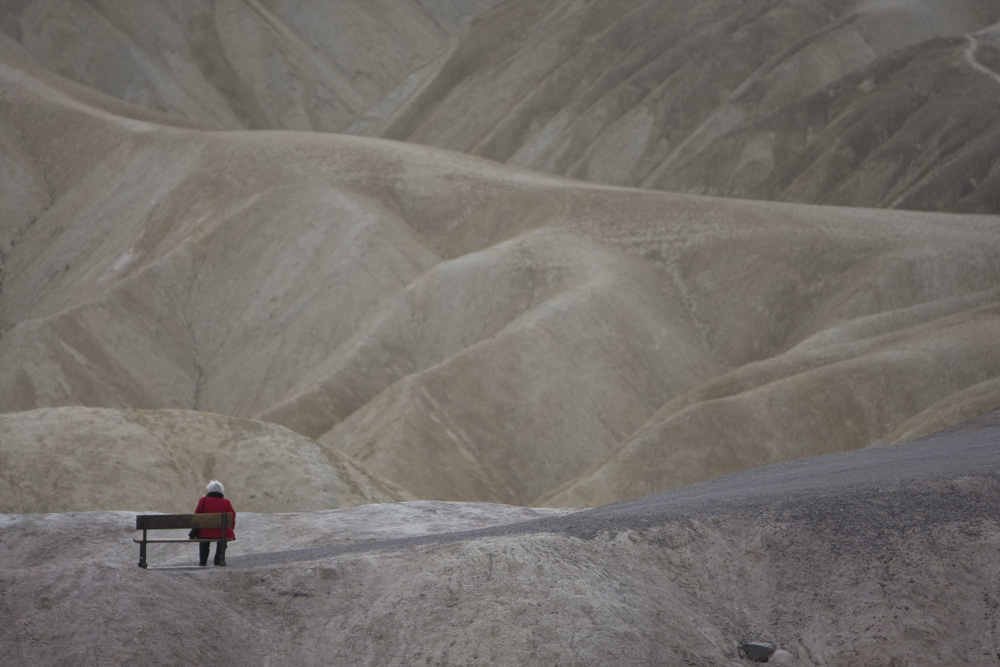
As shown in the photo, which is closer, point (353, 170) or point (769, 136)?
point (353, 170)

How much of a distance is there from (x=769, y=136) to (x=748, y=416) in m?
38.9

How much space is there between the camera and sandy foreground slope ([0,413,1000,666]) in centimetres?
1204

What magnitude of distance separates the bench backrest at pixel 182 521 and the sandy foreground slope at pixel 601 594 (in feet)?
1.68

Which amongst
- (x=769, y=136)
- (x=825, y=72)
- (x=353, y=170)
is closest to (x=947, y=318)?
(x=353, y=170)

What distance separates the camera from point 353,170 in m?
57.9

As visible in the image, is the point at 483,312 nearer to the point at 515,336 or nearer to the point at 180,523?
the point at 515,336

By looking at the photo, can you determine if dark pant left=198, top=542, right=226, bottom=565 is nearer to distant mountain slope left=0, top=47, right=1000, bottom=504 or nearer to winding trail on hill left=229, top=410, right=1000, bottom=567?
winding trail on hill left=229, top=410, right=1000, bottom=567

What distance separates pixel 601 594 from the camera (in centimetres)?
1288

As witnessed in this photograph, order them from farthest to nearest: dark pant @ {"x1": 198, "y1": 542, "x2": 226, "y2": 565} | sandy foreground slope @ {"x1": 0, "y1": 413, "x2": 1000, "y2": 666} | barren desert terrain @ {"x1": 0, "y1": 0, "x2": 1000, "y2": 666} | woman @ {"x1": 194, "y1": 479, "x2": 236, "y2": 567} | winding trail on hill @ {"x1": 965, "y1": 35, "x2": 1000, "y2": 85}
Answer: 1. winding trail on hill @ {"x1": 965, "y1": 35, "x2": 1000, "y2": 85}
2. woman @ {"x1": 194, "y1": 479, "x2": 236, "y2": 567}
3. dark pant @ {"x1": 198, "y1": 542, "x2": 226, "y2": 565}
4. barren desert terrain @ {"x1": 0, "y1": 0, "x2": 1000, "y2": 666}
5. sandy foreground slope @ {"x1": 0, "y1": 413, "x2": 1000, "y2": 666}

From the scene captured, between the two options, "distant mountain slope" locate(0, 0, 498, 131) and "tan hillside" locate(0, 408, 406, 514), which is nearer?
"tan hillside" locate(0, 408, 406, 514)

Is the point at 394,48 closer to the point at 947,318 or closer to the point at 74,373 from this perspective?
the point at 74,373

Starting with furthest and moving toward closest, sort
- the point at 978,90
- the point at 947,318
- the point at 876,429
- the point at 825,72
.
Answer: the point at 825,72
the point at 978,90
the point at 947,318
the point at 876,429

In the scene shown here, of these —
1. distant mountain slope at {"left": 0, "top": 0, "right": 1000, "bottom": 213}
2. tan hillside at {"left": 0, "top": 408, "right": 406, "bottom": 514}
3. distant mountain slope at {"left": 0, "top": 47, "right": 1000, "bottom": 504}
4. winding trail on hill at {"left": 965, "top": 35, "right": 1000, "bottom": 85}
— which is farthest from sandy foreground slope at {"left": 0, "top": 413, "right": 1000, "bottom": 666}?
winding trail on hill at {"left": 965, "top": 35, "right": 1000, "bottom": 85}

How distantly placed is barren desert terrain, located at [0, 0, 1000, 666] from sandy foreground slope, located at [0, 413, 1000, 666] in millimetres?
43
